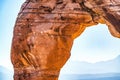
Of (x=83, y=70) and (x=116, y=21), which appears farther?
(x=83, y=70)

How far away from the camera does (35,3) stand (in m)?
15.5

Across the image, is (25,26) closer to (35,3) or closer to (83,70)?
(35,3)

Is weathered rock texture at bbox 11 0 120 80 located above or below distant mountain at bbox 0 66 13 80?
above

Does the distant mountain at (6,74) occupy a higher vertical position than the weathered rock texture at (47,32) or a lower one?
lower

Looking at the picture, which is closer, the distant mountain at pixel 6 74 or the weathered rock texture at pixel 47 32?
the weathered rock texture at pixel 47 32

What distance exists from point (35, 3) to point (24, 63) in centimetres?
184

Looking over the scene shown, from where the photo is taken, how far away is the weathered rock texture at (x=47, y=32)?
583 inches

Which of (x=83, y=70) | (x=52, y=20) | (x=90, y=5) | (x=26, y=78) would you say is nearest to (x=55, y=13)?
(x=52, y=20)

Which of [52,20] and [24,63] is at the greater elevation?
[52,20]

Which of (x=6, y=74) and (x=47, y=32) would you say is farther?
(x=6, y=74)

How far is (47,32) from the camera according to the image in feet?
49.2

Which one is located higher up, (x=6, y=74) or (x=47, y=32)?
(x=47, y=32)

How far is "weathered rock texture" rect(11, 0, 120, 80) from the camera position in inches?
583

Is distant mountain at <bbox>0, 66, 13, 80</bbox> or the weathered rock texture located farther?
distant mountain at <bbox>0, 66, 13, 80</bbox>
